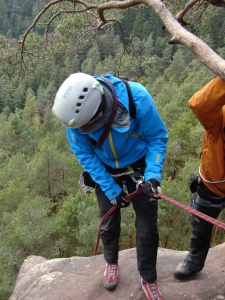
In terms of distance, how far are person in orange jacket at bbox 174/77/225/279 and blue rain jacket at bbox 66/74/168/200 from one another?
1.42ft

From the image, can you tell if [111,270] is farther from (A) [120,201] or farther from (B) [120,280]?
(A) [120,201]

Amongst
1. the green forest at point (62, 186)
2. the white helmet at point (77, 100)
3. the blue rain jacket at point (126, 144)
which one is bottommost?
the green forest at point (62, 186)

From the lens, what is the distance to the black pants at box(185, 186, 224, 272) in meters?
3.17

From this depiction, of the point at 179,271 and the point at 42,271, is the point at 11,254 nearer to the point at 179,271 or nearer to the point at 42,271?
the point at 42,271

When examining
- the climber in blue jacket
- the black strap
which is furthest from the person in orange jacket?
the black strap

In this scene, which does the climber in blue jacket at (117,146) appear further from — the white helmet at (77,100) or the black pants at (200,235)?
the black pants at (200,235)

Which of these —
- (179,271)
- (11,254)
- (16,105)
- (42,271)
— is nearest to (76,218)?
(11,254)

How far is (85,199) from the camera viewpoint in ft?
46.9

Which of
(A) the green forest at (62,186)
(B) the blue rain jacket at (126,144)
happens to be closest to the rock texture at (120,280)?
(A) the green forest at (62,186)

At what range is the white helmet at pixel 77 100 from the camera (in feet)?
8.53

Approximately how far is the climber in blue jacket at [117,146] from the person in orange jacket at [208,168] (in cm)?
43

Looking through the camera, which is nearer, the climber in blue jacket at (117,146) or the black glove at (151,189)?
the climber in blue jacket at (117,146)

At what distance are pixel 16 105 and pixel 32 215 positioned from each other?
188ft

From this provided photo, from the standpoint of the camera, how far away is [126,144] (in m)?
3.01
